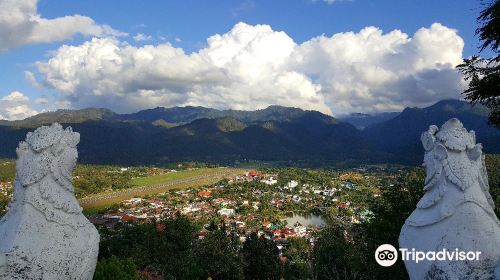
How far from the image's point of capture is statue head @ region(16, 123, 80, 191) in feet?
13.6

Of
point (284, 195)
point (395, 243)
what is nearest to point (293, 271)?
point (395, 243)

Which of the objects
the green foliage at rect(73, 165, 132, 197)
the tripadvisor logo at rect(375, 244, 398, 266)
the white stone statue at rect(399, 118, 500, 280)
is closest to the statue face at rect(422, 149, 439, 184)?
the white stone statue at rect(399, 118, 500, 280)

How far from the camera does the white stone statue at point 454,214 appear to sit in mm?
→ 3561

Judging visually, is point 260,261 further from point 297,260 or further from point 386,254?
point 386,254

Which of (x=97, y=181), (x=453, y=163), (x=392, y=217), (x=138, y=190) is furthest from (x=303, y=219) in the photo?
(x=453, y=163)

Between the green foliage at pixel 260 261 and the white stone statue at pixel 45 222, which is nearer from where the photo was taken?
the white stone statue at pixel 45 222

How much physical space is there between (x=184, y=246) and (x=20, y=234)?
754 inches

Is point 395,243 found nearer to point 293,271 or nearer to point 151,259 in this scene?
point 151,259

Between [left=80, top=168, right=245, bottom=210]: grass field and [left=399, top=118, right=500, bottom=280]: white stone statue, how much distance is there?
67116mm

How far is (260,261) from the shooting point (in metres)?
24.5

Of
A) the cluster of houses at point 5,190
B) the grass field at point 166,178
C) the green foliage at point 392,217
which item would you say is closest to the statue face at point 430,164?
the green foliage at point 392,217

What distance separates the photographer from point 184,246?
22516 millimetres

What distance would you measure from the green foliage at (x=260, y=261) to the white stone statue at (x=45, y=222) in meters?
20.9

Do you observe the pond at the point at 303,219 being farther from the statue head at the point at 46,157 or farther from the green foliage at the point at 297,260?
the statue head at the point at 46,157
